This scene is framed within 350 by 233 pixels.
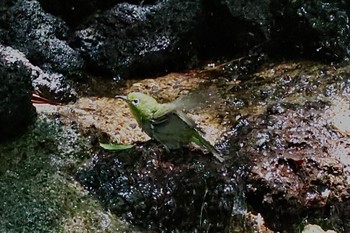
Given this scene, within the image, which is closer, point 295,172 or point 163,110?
point 163,110

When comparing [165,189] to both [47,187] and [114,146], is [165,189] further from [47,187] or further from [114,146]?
[47,187]

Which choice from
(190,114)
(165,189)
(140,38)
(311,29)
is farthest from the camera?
(311,29)

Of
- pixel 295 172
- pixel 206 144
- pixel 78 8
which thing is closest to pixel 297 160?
pixel 295 172

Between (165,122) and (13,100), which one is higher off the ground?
(165,122)

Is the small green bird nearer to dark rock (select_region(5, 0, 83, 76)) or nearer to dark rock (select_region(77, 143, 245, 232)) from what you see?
dark rock (select_region(77, 143, 245, 232))

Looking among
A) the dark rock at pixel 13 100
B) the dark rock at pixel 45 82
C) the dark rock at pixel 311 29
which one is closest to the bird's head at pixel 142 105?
the dark rock at pixel 13 100

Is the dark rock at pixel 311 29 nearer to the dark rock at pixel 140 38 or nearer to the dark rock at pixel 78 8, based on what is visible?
the dark rock at pixel 140 38

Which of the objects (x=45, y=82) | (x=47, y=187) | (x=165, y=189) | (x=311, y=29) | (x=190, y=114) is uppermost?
(x=311, y=29)
